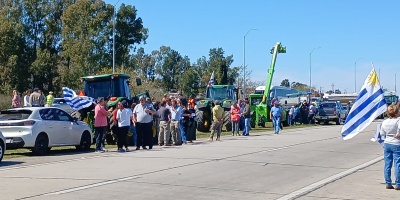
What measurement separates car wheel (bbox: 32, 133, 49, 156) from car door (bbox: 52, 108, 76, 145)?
80cm

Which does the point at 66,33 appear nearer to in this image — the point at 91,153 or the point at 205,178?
the point at 91,153

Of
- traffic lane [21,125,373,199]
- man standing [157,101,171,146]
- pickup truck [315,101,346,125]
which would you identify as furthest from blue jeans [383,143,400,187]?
pickup truck [315,101,346,125]

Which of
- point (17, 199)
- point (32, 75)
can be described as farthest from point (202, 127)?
point (32, 75)

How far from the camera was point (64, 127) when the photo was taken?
786 inches

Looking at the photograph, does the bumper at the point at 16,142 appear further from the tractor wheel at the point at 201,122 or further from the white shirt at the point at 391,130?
the tractor wheel at the point at 201,122

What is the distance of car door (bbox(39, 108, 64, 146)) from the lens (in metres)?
19.1

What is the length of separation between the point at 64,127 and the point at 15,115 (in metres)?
1.78

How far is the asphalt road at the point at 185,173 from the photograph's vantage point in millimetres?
11113

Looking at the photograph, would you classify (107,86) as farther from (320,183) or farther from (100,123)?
(320,183)

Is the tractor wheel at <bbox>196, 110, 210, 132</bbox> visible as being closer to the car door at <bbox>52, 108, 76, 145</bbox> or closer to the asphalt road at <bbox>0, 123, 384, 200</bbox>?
the asphalt road at <bbox>0, 123, 384, 200</bbox>

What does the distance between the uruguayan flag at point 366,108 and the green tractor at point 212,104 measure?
833 inches

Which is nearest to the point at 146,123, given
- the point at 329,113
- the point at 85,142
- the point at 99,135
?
the point at 99,135

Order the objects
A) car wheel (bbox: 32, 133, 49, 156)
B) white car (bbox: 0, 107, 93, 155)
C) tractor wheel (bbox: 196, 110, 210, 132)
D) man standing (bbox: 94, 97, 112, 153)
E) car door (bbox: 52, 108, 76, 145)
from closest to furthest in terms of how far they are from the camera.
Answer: white car (bbox: 0, 107, 93, 155) < car wheel (bbox: 32, 133, 49, 156) < car door (bbox: 52, 108, 76, 145) < man standing (bbox: 94, 97, 112, 153) < tractor wheel (bbox: 196, 110, 210, 132)

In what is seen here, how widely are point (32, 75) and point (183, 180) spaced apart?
171 ft
